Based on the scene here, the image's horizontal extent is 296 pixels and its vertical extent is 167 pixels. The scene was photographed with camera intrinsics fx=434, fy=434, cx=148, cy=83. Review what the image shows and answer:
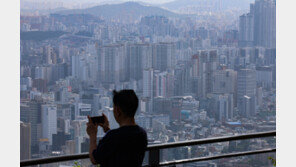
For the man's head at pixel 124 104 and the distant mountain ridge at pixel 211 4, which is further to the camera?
the distant mountain ridge at pixel 211 4

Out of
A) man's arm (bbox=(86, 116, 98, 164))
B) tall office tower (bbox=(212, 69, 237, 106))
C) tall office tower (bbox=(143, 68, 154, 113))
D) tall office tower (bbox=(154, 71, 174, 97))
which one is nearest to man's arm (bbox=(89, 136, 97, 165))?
man's arm (bbox=(86, 116, 98, 164))

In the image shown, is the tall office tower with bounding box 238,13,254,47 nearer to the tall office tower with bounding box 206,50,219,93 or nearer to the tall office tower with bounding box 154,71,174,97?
the tall office tower with bounding box 206,50,219,93

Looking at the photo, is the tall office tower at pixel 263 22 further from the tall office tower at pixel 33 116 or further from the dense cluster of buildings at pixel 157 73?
the tall office tower at pixel 33 116

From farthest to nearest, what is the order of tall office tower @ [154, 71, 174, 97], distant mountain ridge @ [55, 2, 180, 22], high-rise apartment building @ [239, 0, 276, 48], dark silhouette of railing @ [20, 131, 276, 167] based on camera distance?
high-rise apartment building @ [239, 0, 276, 48]
distant mountain ridge @ [55, 2, 180, 22]
tall office tower @ [154, 71, 174, 97]
dark silhouette of railing @ [20, 131, 276, 167]

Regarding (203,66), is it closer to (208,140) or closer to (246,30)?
(246,30)

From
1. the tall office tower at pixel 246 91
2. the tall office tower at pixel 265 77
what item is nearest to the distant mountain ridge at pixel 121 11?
the tall office tower at pixel 246 91
